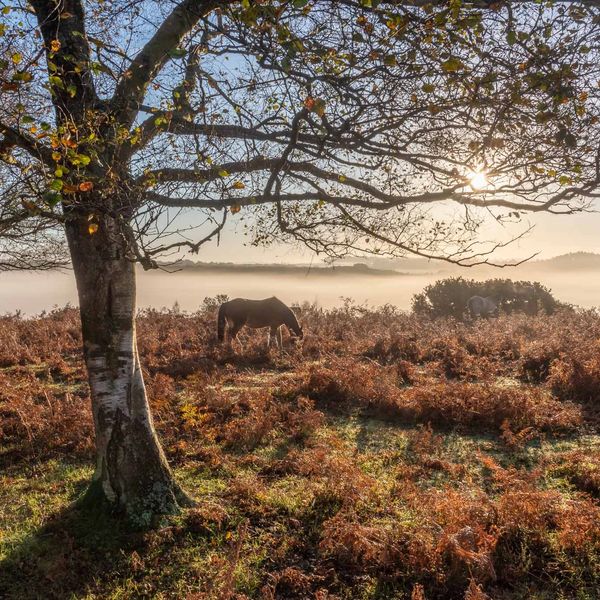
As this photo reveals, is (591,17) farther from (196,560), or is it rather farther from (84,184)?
(196,560)

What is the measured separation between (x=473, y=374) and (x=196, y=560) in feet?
33.3

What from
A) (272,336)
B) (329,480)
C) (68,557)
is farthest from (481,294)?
(68,557)

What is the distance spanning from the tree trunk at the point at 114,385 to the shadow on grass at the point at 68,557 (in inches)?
11.2

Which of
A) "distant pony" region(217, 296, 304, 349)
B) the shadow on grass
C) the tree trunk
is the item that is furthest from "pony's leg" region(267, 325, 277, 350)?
the shadow on grass

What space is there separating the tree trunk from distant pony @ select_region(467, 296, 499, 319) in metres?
25.1

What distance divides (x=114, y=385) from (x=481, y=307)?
26.4m

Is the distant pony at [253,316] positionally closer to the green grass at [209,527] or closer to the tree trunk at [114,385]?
the green grass at [209,527]

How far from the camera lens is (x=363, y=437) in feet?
31.8

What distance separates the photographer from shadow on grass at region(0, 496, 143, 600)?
5262 millimetres

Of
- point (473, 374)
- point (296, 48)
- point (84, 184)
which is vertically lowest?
point (473, 374)

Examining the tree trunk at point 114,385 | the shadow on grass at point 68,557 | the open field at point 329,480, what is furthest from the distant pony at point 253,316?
the shadow on grass at point 68,557

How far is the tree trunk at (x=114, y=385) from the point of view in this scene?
627 centimetres

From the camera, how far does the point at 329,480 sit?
706 centimetres

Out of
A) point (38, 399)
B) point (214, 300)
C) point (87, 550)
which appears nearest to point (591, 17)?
point (87, 550)
